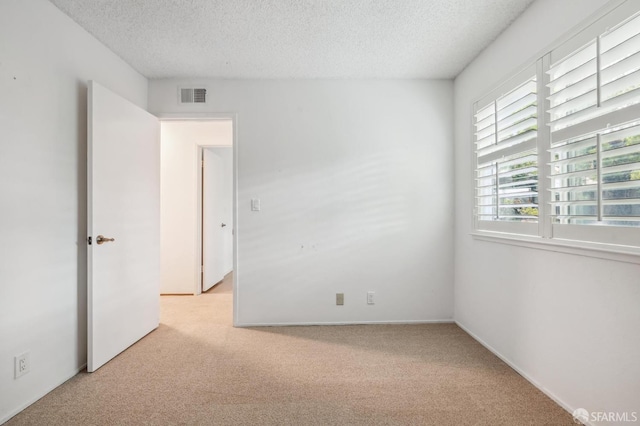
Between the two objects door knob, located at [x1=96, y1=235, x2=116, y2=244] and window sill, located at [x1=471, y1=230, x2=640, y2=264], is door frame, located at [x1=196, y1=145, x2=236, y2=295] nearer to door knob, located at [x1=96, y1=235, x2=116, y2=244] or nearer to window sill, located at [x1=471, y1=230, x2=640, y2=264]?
door knob, located at [x1=96, y1=235, x2=116, y2=244]

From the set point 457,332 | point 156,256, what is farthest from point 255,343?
point 457,332

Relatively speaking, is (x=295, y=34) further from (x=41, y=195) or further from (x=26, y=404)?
(x=26, y=404)

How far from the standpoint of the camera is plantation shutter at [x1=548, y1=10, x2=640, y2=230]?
144cm

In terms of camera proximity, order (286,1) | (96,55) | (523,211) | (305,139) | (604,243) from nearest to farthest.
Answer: (604,243) < (286,1) < (523,211) < (96,55) < (305,139)

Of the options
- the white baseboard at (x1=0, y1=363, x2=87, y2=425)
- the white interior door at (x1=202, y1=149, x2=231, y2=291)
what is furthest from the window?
the white interior door at (x1=202, y1=149, x2=231, y2=291)

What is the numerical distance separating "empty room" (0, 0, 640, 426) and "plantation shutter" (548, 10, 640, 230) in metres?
0.01

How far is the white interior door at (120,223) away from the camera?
2.28 m

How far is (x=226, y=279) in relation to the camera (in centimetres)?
543

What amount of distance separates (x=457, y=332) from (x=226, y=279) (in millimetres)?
3739

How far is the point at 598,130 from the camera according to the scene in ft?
5.24

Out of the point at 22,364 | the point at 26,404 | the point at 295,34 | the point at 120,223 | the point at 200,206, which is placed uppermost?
the point at 295,34

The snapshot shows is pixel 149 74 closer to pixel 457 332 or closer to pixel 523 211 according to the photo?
pixel 523 211

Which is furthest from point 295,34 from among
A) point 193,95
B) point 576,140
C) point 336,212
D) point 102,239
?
point 102,239

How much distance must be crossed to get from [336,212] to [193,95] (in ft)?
5.92
